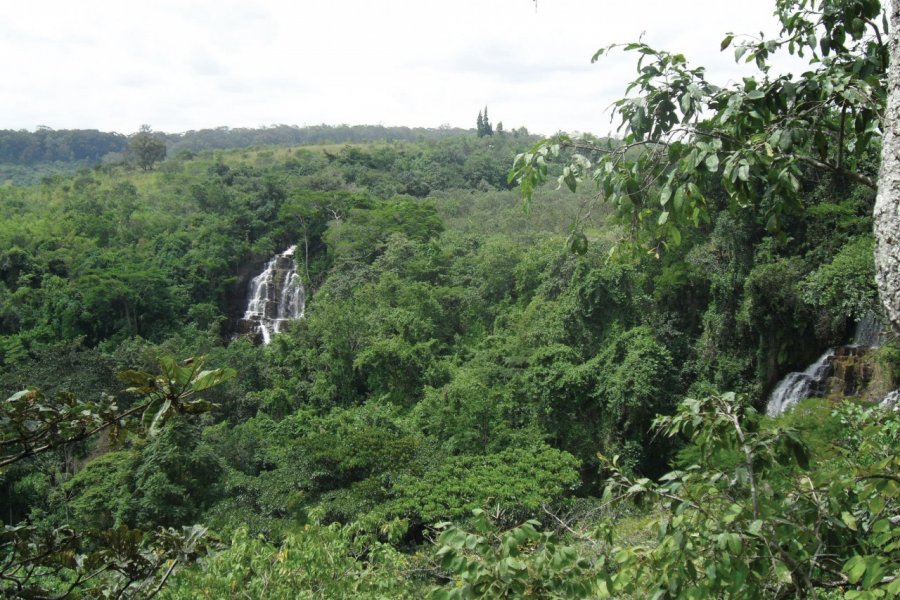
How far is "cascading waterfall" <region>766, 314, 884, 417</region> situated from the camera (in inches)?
369

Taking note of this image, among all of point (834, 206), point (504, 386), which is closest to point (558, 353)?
point (504, 386)

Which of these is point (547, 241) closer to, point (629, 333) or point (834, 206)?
point (629, 333)

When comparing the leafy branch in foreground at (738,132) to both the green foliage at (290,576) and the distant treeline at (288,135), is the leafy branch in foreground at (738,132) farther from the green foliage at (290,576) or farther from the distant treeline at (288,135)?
the distant treeline at (288,135)

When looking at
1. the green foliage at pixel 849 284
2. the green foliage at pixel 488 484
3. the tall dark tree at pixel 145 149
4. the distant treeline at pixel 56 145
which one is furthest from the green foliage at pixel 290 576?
the distant treeline at pixel 56 145

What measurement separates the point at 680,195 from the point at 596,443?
34.9ft

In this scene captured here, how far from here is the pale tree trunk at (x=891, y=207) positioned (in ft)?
4.79

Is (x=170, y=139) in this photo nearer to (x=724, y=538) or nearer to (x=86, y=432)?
(x=86, y=432)

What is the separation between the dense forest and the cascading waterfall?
148mm

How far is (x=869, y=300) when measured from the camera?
823cm

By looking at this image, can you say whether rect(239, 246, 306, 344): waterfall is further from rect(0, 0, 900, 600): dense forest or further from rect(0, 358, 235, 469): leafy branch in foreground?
rect(0, 358, 235, 469): leafy branch in foreground

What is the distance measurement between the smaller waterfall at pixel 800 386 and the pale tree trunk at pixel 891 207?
896 centimetres

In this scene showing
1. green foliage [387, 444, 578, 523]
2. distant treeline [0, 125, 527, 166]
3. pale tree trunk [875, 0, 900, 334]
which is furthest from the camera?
distant treeline [0, 125, 527, 166]

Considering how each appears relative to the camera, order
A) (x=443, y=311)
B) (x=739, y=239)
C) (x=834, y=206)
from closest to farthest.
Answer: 1. (x=834, y=206)
2. (x=739, y=239)
3. (x=443, y=311)

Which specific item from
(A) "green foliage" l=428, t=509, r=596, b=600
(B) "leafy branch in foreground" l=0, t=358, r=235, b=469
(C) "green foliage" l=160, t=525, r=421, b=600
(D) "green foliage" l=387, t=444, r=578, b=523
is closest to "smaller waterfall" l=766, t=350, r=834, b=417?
(D) "green foliage" l=387, t=444, r=578, b=523
